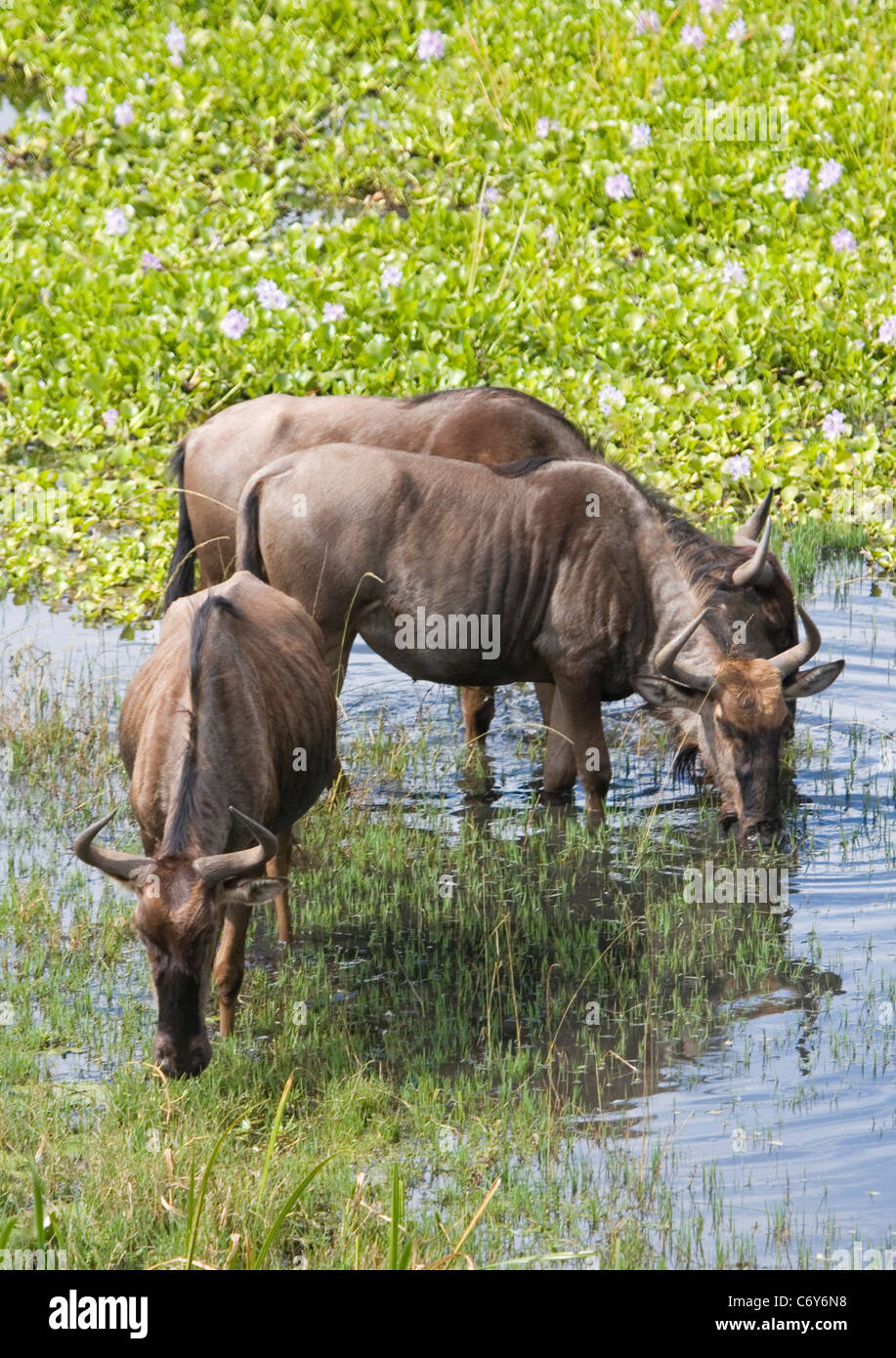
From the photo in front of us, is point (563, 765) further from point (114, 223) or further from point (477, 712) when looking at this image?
point (114, 223)

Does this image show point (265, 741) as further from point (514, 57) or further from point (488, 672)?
point (514, 57)

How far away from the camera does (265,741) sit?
20.5 feet

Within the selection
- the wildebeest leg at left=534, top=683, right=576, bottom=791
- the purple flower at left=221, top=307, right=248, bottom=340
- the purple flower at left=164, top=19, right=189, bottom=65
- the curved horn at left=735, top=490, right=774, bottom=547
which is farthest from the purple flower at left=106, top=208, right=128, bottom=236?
the wildebeest leg at left=534, top=683, right=576, bottom=791

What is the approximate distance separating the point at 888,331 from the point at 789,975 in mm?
6778

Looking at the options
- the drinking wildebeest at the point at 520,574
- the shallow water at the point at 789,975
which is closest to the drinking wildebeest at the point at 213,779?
the shallow water at the point at 789,975

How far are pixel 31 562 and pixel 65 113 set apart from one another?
258 inches

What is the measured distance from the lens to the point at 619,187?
14102mm

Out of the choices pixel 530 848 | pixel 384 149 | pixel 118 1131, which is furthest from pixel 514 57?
pixel 118 1131

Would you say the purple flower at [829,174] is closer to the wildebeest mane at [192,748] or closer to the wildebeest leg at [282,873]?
the wildebeest leg at [282,873]

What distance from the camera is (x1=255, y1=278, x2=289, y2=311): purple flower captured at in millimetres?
12414

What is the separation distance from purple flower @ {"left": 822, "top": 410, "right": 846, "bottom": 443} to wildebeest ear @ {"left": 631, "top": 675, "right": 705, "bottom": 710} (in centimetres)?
446

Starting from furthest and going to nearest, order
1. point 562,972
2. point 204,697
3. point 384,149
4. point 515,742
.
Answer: point 384,149, point 515,742, point 562,972, point 204,697

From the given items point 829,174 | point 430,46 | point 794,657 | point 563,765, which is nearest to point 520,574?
point 563,765

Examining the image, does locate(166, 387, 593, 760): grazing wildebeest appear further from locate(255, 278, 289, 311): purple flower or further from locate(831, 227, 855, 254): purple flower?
locate(831, 227, 855, 254): purple flower
